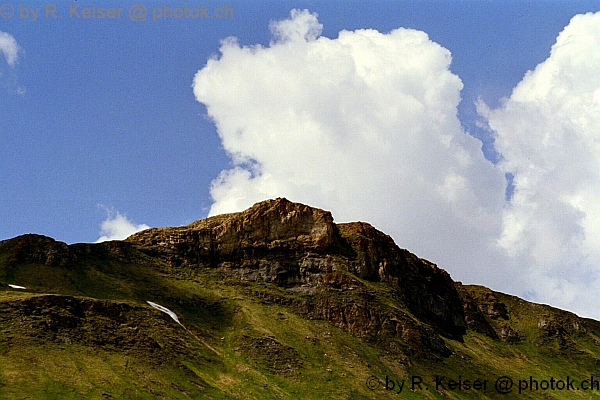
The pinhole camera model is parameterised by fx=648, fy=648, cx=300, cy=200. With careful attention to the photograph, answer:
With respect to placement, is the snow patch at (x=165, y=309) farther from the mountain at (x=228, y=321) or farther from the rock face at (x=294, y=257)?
the rock face at (x=294, y=257)

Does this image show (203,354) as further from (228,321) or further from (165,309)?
(228,321)

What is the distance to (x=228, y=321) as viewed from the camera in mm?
152250

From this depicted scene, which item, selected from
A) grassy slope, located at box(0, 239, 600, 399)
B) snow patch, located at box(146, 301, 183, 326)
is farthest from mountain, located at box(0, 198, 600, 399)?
snow patch, located at box(146, 301, 183, 326)

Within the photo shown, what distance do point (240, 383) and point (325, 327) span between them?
135ft

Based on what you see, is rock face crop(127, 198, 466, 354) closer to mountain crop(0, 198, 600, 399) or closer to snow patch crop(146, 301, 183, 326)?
mountain crop(0, 198, 600, 399)

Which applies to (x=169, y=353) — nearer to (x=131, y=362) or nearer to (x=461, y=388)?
(x=131, y=362)

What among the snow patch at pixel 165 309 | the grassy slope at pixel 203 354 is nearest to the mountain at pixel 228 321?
the grassy slope at pixel 203 354

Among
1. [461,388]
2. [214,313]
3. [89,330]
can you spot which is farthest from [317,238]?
[89,330]

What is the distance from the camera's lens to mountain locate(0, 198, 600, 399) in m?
108

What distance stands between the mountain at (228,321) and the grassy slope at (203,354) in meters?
0.34

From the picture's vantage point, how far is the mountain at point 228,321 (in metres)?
108

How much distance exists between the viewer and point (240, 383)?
405ft

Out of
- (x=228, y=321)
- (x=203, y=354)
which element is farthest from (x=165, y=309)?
(x=203, y=354)

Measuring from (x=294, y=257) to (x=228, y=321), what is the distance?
34.2 meters
